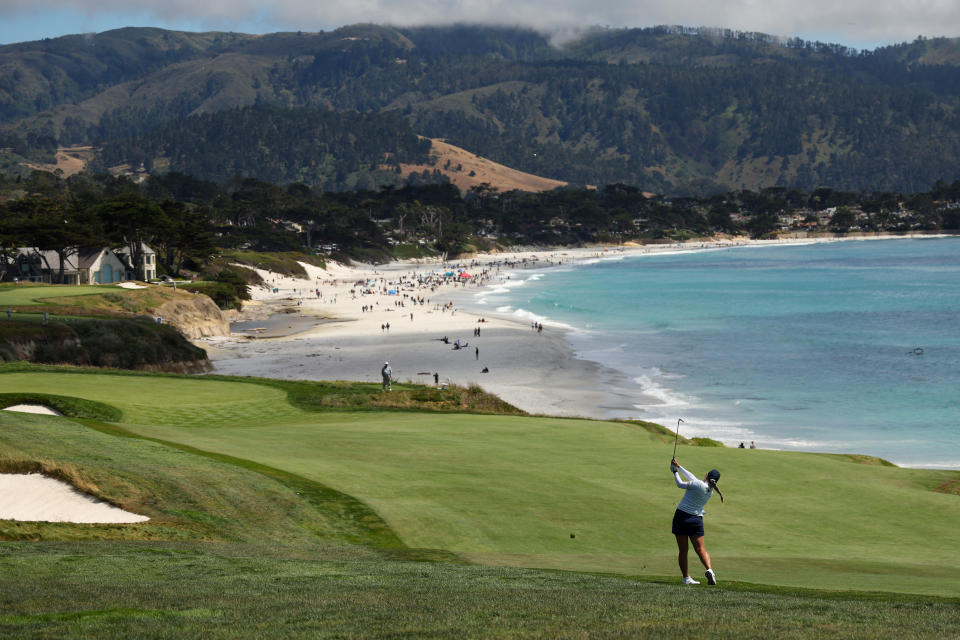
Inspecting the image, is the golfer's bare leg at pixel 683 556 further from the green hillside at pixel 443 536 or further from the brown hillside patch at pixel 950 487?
the brown hillside patch at pixel 950 487

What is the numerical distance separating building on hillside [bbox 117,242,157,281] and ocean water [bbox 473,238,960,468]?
1347 inches

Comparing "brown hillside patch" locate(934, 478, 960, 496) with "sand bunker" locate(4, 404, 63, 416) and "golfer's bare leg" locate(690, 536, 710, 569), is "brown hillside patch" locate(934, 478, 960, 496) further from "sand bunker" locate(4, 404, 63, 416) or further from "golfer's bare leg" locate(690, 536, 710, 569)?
"sand bunker" locate(4, 404, 63, 416)

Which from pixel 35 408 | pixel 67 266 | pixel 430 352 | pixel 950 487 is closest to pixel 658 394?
pixel 430 352

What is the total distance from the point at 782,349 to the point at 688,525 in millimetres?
54779

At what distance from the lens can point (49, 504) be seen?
15734mm

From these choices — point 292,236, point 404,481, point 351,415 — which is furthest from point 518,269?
point 404,481

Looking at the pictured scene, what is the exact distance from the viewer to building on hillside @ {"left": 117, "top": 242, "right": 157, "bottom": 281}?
86812mm

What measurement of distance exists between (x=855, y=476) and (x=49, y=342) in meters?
38.3

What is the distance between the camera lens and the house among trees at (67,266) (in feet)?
265

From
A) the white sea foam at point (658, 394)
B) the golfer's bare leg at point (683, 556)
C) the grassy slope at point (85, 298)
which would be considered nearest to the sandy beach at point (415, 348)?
the white sea foam at point (658, 394)

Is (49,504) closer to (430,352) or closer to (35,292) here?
(430,352)

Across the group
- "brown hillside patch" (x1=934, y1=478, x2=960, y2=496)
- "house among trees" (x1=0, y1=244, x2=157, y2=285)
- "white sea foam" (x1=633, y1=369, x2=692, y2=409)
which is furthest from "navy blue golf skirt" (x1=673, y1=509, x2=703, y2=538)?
"house among trees" (x1=0, y1=244, x2=157, y2=285)

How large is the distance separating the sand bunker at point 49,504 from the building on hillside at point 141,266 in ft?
244

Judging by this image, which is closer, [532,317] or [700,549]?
[700,549]
